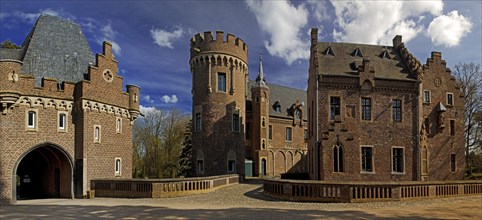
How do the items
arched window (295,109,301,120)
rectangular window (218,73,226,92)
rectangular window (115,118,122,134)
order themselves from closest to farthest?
1. rectangular window (115,118,122,134)
2. rectangular window (218,73,226,92)
3. arched window (295,109,301,120)

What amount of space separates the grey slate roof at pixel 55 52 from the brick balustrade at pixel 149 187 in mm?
7594

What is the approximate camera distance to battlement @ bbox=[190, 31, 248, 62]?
33.7 m

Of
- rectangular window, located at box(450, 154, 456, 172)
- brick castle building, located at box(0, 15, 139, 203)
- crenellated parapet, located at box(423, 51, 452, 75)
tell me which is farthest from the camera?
crenellated parapet, located at box(423, 51, 452, 75)

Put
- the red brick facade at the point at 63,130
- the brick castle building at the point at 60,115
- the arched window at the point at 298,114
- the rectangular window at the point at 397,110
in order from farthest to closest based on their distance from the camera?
the arched window at the point at 298,114 < the rectangular window at the point at 397,110 < the brick castle building at the point at 60,115 < the red brick facade at the point at 63,130

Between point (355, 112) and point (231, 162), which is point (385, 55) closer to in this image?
point (355, 112)

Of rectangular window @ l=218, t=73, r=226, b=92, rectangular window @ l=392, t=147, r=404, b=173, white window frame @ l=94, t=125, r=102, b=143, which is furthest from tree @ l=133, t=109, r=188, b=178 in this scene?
rectangular window @ l=392, t=147, r=404, b=173

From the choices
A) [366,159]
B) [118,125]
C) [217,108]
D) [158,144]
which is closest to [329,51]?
[366,159]

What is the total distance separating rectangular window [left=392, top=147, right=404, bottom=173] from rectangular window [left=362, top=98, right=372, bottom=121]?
287 centimetres

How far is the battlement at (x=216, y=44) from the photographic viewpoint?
3369cm

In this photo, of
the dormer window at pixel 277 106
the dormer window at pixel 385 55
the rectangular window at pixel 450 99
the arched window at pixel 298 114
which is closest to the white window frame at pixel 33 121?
the dormer window at pixel 385 55

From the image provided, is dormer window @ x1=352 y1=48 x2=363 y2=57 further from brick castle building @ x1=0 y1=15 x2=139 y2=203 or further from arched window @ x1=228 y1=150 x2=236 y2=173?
brick castle building @ x1=0 y1=15 x2=139 y2=203

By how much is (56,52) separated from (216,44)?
13793 mm

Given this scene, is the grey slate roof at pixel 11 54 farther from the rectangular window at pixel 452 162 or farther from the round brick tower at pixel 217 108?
the rectangular window at pixel 452 162

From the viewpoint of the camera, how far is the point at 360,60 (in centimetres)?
2786
